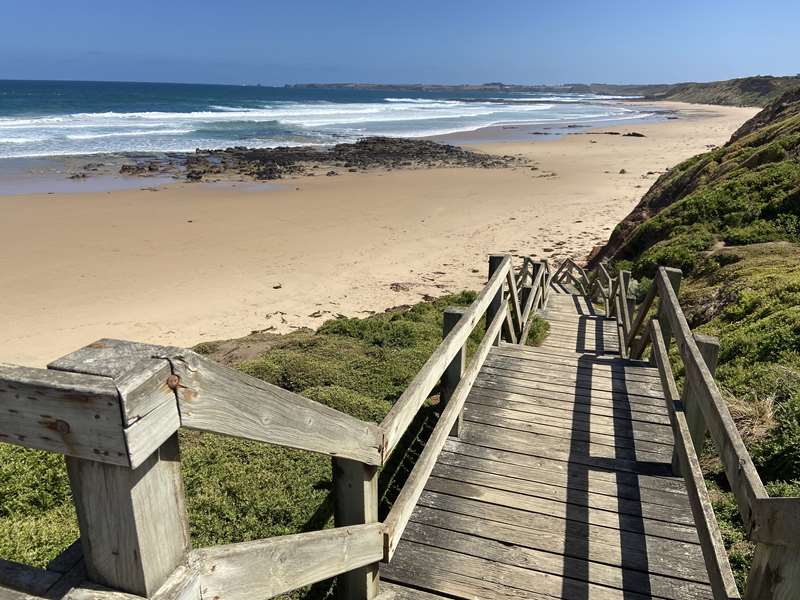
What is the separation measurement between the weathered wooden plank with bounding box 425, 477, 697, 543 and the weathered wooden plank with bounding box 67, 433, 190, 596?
2700 millimetres

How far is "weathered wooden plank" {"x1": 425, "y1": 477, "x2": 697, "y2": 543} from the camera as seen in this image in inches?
136

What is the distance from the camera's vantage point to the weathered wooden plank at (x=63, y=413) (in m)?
1.17

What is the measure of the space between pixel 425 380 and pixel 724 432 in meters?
1.40

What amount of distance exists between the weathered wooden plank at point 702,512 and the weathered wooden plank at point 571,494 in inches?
16.9

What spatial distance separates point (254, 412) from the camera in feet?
5.30

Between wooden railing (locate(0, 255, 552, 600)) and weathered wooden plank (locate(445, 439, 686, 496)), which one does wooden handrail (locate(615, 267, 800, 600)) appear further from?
wooden railing (locate(0, 255, 552, 600))

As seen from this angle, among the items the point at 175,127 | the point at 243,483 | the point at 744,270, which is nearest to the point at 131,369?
the point at 243,483

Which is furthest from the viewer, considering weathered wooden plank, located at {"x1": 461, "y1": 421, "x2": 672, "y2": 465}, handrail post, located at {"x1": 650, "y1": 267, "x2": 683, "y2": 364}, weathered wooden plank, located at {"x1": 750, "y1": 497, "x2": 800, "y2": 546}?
handrail post, located at {"x1": 650, "y1": 267, "x2": 683, "y2": 364}

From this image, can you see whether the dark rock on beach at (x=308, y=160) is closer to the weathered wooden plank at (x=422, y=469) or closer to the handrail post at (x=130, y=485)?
the weathered wooden plank at (x=422, y=469)

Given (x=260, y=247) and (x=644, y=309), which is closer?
(x=644, y=309)

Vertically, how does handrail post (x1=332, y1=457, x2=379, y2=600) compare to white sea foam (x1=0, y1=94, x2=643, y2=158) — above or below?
below

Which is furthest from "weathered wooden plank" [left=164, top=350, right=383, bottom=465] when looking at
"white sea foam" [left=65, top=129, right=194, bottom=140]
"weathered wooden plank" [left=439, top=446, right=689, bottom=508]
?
"white sea foam" [left=65, top=129, right=194, bottom=140]

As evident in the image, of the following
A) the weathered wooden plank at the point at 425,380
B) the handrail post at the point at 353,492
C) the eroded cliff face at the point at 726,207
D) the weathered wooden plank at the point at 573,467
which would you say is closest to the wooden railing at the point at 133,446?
the handrail post at the point at 353,492

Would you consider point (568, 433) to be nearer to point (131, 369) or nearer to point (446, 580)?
point (446, 580)
